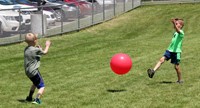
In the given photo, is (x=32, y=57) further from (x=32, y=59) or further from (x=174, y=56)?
(x=174, y=56)

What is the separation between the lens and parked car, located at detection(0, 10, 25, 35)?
851 inches

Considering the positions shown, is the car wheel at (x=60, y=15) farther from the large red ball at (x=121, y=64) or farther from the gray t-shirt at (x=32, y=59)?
the gray t-shirt at (x=32, y=59)

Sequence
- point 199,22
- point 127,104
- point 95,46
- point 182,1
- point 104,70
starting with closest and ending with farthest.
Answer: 1. point 127,104
2. point 104,70
3. point 95,46
4. point 199,22
5. point 182,1

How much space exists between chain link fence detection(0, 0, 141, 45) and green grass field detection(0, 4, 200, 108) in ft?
1.69

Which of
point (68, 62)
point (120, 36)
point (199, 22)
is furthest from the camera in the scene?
point (199, 22)

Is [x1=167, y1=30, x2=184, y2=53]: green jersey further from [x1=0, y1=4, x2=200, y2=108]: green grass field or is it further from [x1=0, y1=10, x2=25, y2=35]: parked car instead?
[x1=0, y1=10, x2=25, y2=35]: parked car

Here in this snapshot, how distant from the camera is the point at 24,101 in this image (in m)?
10.6

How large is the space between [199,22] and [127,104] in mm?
22077

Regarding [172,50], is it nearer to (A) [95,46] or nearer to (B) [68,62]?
(B) [68,62]

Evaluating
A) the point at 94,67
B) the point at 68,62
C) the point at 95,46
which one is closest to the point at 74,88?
the point at 94,67

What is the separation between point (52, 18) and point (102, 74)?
36.6 ft

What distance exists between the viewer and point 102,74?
14.4 meters

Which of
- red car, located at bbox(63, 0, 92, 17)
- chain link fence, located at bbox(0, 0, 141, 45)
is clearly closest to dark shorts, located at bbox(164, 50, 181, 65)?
chain link fence, located at bbox(0, 0, 141, 45)

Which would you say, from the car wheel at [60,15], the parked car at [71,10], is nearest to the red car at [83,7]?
the parked car at [71,10]
